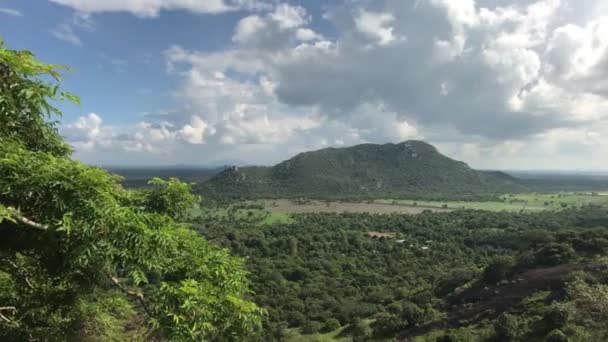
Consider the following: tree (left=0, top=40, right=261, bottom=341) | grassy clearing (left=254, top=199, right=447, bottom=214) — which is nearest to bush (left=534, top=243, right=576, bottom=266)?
tree (left=0, top=40, right=261, bottom=341)

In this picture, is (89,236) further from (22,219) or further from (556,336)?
(556,336)

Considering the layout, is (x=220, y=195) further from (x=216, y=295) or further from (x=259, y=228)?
(x=216, y=295)

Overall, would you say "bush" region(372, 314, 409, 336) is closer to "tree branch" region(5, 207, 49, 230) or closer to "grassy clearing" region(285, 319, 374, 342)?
"grassy clearing" region(285, 319, 374, 342)

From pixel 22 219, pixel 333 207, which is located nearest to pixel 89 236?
pixel 22 219

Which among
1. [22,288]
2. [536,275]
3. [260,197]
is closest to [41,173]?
[22,288]

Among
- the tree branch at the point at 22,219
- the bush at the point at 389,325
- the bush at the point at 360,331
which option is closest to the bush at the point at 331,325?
the bush at the point at 360,331

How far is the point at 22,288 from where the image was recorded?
665cm

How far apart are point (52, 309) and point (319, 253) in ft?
274

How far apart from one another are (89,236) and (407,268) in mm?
75704

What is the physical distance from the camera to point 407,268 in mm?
74438

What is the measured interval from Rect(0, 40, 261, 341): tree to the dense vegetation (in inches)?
603

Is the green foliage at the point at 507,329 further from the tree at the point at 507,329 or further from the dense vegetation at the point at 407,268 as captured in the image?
the dense vegetation at the point at 407,268

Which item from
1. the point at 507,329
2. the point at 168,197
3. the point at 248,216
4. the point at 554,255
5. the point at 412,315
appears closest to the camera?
the point at 168,197

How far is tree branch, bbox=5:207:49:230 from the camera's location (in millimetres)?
3863
